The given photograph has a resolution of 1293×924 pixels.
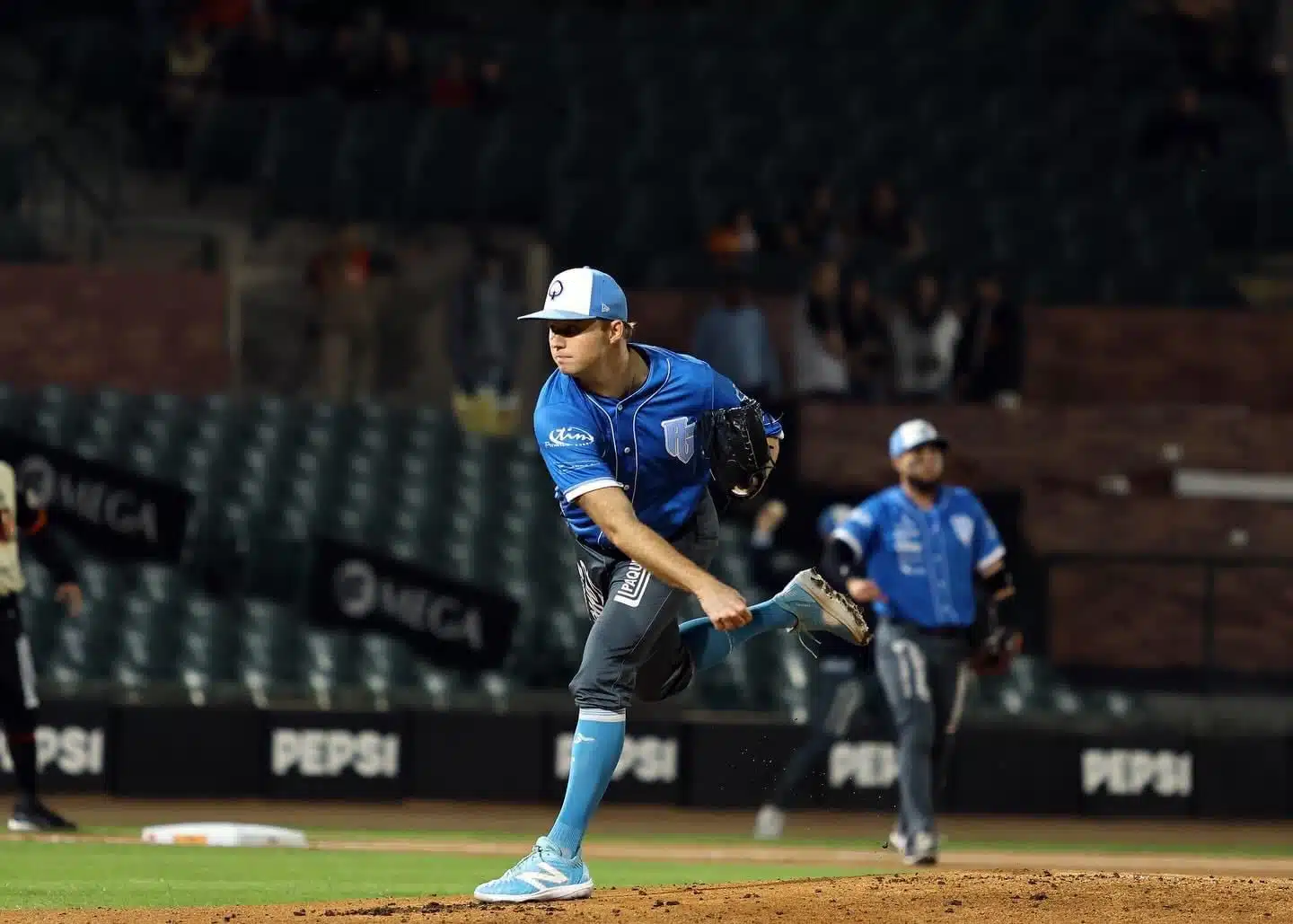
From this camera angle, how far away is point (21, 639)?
11.4 metres

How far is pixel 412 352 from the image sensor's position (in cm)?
1966

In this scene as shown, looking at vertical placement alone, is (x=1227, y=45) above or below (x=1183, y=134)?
above

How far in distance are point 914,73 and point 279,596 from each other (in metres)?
9.06

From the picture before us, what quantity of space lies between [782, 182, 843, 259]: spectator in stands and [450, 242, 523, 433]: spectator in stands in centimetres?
249

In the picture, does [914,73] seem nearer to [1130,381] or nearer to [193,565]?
[1130,381]

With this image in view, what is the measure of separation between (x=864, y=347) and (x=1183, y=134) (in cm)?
543

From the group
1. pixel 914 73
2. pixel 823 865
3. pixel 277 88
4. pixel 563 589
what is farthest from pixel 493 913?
pixel 914 73

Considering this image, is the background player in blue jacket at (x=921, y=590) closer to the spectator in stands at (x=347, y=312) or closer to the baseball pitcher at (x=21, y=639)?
the baseball pitcher at (x=21, y=639)

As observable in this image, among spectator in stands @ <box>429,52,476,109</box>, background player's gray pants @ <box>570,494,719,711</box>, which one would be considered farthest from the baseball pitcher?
spectator in stands @ <box>429,52,476,109</box>

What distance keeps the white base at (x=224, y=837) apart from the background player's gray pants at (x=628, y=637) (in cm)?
445

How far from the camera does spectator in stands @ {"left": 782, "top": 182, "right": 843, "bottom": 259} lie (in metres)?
19.0

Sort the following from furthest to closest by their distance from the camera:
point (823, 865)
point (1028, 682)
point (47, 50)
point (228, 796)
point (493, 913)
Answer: point (47, 50), point (1028, 682), point (228, 796), point (823, 865), point (493, 913)

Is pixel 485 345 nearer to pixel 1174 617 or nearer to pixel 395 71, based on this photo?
pixel 395 71

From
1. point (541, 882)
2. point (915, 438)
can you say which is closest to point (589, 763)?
point (541, 882)
